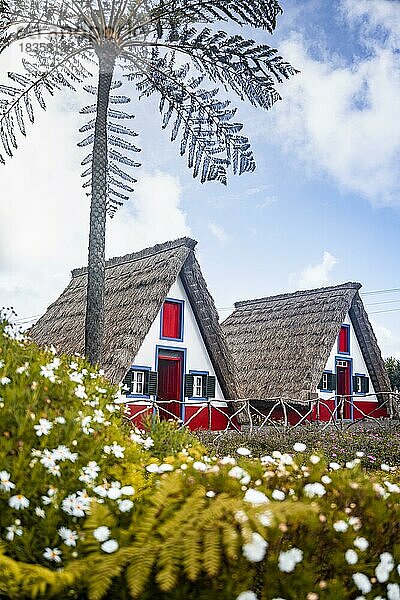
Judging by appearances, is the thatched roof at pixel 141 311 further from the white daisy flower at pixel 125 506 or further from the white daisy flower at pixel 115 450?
the white daisy flower at pixel 125 506

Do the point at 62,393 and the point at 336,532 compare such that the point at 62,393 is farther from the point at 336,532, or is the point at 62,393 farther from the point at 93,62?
the point at 93,62

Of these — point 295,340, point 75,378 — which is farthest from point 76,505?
point 295,340

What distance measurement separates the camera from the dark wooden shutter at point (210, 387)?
1588 cm

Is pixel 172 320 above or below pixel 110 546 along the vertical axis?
above

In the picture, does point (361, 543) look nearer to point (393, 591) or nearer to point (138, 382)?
point (393, 591)

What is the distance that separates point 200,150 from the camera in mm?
13547

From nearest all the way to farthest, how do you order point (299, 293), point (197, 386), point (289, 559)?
point (289, 559), point (197, 386), point (299, 293)

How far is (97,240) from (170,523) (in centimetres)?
978

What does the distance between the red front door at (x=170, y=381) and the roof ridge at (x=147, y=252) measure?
113 inches

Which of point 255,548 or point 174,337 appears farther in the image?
point 174,337

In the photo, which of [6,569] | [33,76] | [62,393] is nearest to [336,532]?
[6,569]

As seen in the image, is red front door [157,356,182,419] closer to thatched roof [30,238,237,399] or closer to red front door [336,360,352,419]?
thatched roof [30,238,237,399]

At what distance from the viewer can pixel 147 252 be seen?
17984mm

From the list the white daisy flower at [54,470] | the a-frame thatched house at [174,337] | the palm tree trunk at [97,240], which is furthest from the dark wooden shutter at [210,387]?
the white daisy flower at [54,470]
